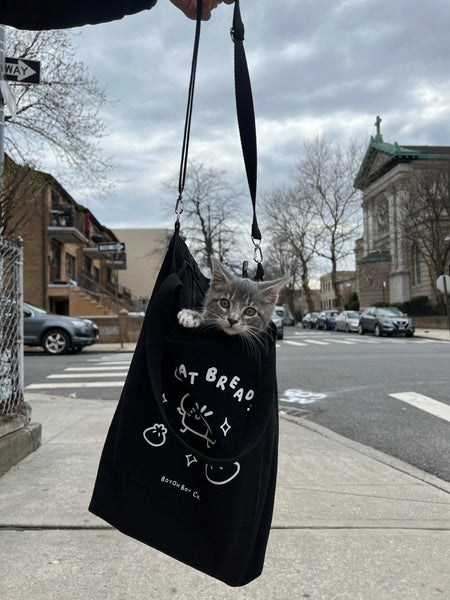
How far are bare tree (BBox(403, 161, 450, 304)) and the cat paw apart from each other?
37545 millimetres

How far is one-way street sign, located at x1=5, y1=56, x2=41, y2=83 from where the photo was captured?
17.6 ft

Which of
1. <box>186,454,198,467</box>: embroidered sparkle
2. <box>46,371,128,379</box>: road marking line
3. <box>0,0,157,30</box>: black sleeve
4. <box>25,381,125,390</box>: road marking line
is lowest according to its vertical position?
<box>25,381,125,390</box>: road marking line

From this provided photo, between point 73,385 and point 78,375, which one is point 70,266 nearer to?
point 78,375

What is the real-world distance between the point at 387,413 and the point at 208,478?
5.63 m

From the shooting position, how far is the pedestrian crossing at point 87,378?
991 cm

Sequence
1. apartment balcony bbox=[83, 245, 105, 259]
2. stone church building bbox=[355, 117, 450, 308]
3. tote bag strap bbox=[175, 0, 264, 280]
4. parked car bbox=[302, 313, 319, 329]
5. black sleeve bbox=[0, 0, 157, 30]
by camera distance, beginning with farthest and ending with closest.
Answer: parked car bbox=[302, 313, 319, 329] < stone church building bbox=[355, 117, 450, 308] < apartment balcony bbox=[83, 245, 105, 259] < black sleeve bbox=[0, 0, 157, 30] < tote bag strap bbox=[175, 0, 264, 280]

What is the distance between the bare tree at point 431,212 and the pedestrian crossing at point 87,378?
30154 millimetres

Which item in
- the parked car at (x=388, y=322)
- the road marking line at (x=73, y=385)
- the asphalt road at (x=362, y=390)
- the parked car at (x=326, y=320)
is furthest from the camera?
the parked car at (x=326, y=320)

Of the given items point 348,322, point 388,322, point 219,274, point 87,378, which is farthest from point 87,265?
point 219,274

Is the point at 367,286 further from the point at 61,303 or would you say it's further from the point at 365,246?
the point at 61,303

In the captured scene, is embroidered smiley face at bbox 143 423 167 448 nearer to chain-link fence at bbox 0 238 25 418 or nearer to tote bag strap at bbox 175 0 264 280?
tote bag strap at bbox 175 0 264 280

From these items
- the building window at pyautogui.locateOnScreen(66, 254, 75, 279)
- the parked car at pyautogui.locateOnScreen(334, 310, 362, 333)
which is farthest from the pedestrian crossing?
the parked car at pyautogui.locateOnScreen(334, 310, 362, 333)

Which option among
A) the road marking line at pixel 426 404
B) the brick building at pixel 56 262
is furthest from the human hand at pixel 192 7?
the brick building at pixel 56 262

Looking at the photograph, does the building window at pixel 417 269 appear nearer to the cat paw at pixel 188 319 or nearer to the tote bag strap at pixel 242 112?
the tote bag strap at pixel 242 112
